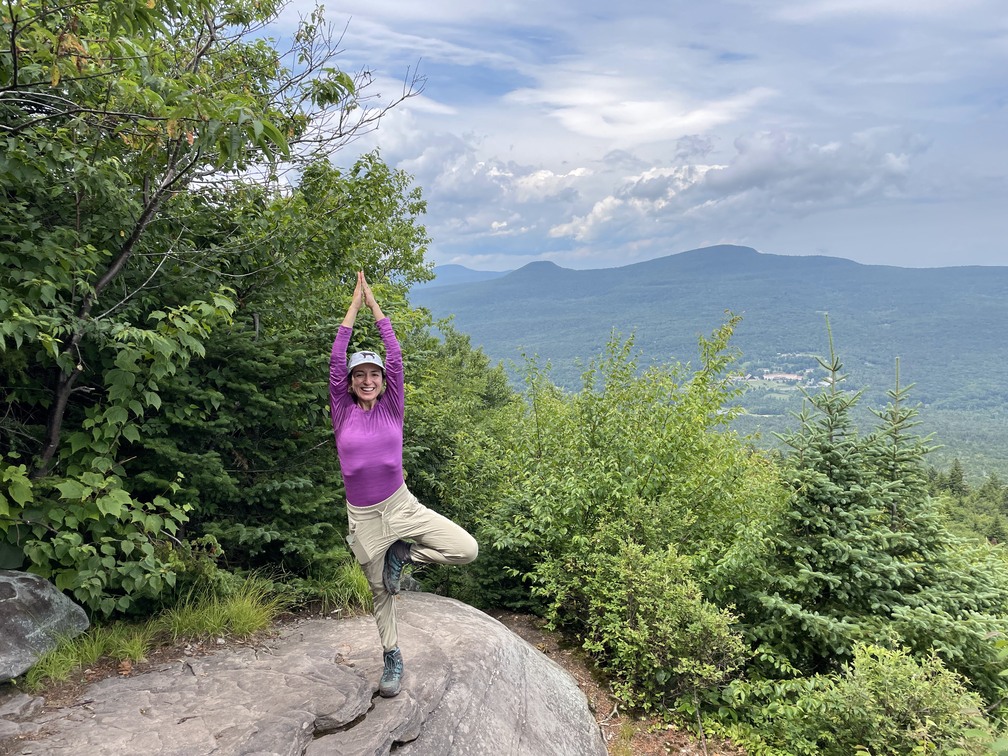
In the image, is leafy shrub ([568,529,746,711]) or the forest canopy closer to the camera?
the forest canopy

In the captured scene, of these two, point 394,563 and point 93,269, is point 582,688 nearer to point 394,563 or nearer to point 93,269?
point 394,563

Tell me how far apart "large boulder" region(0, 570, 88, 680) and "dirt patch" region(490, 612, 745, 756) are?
4759mm

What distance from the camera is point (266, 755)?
3541 millimetres

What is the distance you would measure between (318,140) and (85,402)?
3.77m

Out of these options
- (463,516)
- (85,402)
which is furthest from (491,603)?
(85,402)

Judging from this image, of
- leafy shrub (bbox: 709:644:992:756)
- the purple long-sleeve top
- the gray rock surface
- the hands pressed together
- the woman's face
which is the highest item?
the hands pressed together

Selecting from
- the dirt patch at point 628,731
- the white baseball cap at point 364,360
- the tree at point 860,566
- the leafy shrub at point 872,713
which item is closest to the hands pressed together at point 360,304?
the white baseball cap at point 364,360

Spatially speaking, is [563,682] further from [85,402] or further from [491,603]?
[85,402]

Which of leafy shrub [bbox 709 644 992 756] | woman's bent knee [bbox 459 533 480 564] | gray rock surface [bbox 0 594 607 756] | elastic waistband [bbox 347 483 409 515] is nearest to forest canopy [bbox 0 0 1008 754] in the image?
leafy shrub [bbox 709 644 992 756]

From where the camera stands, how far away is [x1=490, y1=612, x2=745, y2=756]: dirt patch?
5.46 meters

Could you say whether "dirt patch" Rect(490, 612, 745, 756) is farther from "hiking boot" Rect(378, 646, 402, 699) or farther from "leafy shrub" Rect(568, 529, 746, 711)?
"hiking boot" Rect(378, 646, 402, 699)

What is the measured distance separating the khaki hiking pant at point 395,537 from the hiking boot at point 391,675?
10 cm

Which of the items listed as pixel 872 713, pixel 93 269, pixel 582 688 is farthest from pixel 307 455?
pixel 872 713

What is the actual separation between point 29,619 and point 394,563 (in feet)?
8.82
